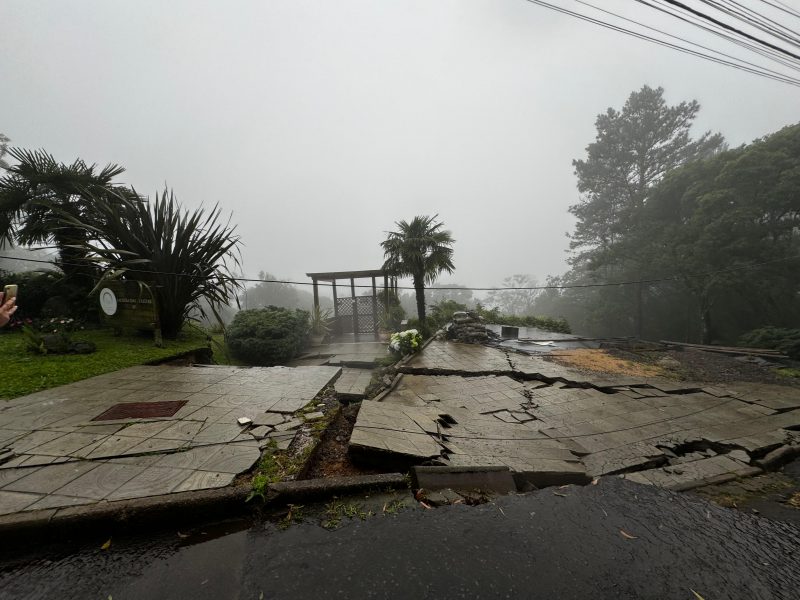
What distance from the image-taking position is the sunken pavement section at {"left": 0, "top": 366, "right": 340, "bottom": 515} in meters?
2.09

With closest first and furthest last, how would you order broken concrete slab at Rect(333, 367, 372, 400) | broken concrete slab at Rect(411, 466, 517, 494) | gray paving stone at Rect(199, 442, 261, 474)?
gray paving stone at Rect(199, 442, 261, 474), broken concrete slab at Rect(411, 466, 517, 494), broken concrete slab at Rect(333, 367, 372, 400)

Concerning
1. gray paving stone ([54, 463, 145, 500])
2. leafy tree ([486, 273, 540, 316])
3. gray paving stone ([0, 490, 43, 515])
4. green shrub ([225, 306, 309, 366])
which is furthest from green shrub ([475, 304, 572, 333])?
leafy tree ([486, 273, 540, 316])

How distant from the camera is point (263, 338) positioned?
9.27 m

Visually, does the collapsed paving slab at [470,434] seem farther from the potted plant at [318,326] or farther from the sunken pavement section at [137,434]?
the potted plant at [318,326]

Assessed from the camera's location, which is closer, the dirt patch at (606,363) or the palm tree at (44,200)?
the dirt patch at (606,363)

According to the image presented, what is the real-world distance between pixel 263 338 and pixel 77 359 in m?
4.23

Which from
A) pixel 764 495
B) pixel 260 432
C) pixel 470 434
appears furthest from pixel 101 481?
pixel 764 495

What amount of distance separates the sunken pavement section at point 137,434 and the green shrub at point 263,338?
14.3ft

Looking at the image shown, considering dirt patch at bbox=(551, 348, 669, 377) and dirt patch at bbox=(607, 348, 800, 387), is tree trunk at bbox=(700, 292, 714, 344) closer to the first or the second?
dirt patch at bbox=(607, 348, 800, 387)

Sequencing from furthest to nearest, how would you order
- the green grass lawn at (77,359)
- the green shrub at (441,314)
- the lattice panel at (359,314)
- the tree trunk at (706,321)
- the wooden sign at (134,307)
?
1. the tree trunk at (706,321)
2. the lattice panel at (359,314)
3. the green shrub at (441,314)
4. the wooden sign at (134,307)
5. the green grass lawn at (77,359)

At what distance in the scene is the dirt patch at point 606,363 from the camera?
6.29 meters

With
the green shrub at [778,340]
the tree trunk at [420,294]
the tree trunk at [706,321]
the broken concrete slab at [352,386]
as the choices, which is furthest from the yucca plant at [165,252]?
the tree trunk at [706,321]

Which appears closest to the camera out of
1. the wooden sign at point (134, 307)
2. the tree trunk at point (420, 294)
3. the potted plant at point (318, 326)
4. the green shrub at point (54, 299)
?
the wooden sign at point (134, 307)

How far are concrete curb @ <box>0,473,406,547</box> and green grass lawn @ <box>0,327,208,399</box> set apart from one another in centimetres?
333
